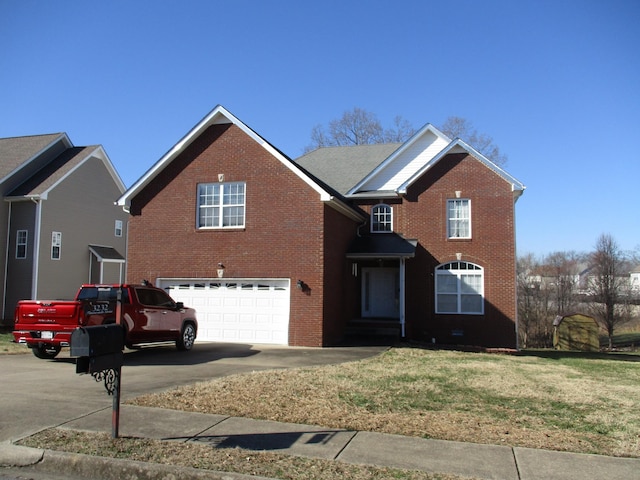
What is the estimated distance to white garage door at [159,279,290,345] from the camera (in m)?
17.0

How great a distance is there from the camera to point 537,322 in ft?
125

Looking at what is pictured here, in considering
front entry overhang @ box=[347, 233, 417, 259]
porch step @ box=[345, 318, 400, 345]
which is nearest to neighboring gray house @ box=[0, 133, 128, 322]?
front entry overhang @ box=[347, 233, 417, 259]

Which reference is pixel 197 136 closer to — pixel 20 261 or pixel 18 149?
pixel 20 261

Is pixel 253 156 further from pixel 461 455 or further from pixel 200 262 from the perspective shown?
pixel 461 455

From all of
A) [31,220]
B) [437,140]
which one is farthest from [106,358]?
[31,220]

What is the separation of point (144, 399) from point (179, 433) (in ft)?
6.32

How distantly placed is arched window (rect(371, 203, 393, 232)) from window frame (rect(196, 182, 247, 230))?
20.1ft

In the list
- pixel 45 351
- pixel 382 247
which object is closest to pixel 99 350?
pixel 45 351

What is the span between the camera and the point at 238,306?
57.5ft

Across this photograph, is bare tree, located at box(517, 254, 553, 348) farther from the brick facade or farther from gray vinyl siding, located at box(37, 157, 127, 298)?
gray vinyl siding, located at box(37, 157, 127, 298)

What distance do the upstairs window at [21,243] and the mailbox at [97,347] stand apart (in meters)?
22.1

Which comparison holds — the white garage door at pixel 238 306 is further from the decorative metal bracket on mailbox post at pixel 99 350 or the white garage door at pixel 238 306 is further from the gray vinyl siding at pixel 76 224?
the decorative metal bracket on mailbox post at pixel 99 350

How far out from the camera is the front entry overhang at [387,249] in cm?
1905

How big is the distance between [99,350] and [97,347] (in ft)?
0.19
